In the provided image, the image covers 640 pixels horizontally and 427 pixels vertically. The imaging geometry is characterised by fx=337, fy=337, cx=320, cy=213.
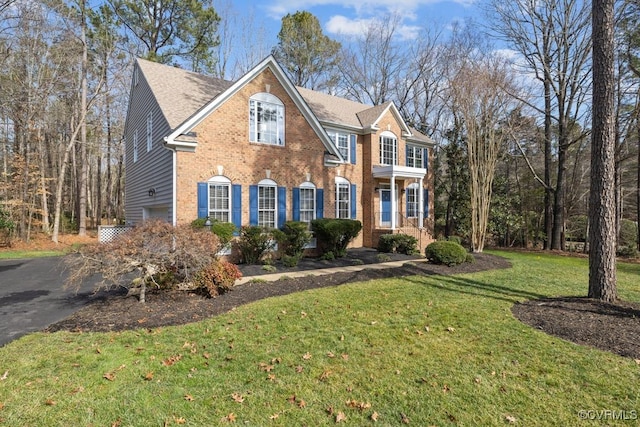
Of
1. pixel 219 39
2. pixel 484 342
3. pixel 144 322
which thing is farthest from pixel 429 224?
pixel 219 39

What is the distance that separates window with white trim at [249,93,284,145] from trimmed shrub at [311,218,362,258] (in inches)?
144

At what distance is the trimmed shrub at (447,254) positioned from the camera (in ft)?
37.3

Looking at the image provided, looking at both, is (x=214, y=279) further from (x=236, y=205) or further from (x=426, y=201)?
(x=426, y=201)

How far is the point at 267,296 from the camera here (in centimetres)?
764

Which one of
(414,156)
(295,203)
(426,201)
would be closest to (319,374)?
(295,203)

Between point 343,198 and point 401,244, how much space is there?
372 centimetres

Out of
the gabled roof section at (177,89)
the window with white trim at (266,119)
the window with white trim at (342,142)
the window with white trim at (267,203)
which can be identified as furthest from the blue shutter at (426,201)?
the gabled roof section at (177,89)

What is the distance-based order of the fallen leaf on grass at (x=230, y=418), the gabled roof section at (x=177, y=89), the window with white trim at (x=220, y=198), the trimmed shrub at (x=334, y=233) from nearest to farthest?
the fallen leaf on grass at (x=230, y=418)
the window with white trim at (x=220, y=198)
the gabled roof section at (x=177, y=89)
the trimmed shrub at (x=334, y=233)

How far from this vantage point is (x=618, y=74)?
17.7m

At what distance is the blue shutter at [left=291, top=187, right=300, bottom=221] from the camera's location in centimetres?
1362

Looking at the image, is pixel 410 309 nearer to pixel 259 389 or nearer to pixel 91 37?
pixel 259 389

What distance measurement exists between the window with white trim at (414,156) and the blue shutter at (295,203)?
918 cm

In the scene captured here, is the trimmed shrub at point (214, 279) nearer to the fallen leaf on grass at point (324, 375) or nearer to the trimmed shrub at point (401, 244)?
the fallen leaf on grass at point (324, 375)

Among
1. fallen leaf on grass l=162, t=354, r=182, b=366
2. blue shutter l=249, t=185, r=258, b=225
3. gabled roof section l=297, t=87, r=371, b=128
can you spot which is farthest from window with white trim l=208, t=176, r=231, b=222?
fallen leaf on grass l=162, t=354, r=182, b=366
